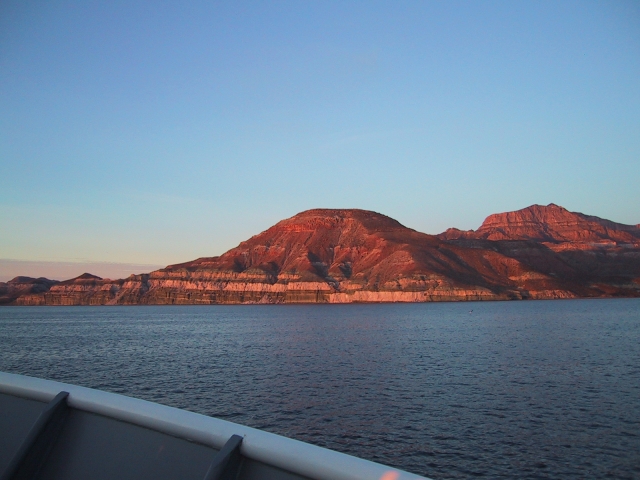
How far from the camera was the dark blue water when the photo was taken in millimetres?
23312

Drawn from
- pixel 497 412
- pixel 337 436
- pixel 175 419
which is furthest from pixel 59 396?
pixel 497 412

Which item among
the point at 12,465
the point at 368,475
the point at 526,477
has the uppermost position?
the point at 368,475

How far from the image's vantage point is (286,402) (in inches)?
1353

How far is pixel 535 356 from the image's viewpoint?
55.6 m

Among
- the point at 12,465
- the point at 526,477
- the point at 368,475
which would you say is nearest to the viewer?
the point at 368,475

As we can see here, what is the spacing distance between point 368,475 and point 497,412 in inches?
1141

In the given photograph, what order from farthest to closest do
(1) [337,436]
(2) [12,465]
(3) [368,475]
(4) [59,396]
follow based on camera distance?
(1) [337,436]
(4) [59,396]
(2) [12,465]
(3) [368,475]

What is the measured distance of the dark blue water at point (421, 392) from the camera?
23312 millimetres

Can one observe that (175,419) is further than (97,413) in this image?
No

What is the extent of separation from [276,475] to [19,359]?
66035 millimetres

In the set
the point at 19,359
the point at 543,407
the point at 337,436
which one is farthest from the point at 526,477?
the point at 19,359

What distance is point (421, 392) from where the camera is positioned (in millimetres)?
37000

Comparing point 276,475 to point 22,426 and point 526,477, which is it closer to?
point 22,426

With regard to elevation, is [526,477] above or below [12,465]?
below
